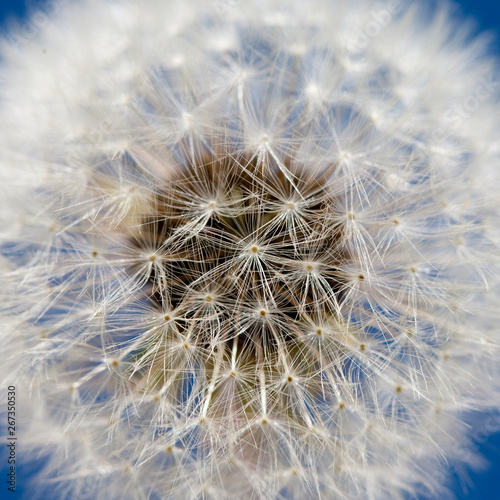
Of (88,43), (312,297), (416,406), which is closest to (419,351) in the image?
(416,406)

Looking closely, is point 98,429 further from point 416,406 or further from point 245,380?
point 416,406

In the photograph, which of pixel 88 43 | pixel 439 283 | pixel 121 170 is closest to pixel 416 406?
pixel 439 283

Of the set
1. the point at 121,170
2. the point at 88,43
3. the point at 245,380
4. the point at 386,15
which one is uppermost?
the point at 386,15

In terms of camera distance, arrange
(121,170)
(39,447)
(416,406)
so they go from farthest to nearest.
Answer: (39,447) → (416,406) → (121,170)

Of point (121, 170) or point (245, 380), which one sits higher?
point (121, 170)

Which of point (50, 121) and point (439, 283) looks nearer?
point (439, 283)

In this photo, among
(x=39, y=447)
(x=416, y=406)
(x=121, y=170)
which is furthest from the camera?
(x=39, y=447)
